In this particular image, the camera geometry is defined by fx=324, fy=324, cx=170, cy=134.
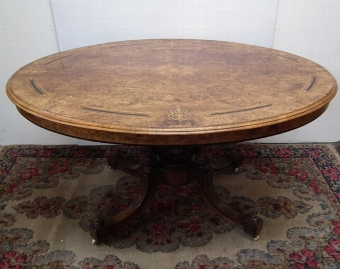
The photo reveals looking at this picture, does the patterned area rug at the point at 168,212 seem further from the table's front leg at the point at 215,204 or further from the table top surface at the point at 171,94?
the table top surface at the point at 171,94

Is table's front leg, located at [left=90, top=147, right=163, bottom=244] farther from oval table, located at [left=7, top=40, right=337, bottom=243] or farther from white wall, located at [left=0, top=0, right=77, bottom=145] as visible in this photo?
white wall, located at [left=0, top=0, right=77, bottom=145]

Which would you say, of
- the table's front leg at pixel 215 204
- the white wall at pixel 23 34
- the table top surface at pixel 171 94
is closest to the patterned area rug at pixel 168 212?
the table's front leg at pixel 215 204

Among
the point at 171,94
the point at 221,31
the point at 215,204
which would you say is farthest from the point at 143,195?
the point at 221,31

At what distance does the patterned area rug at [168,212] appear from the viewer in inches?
56.4

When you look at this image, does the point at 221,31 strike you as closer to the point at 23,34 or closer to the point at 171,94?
the point at 171,94

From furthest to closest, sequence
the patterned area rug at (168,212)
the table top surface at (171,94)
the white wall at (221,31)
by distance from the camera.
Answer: the white wall at (221,31) < the patterned area rug at (168,212) < the table top surface at (171,94)

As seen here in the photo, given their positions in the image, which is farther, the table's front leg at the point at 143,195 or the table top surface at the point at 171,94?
the table's front leg at the point at 143,195

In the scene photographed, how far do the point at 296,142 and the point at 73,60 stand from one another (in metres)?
1.64

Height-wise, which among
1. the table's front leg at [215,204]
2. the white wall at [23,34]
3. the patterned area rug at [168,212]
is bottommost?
the patterned area rug at [168,212]

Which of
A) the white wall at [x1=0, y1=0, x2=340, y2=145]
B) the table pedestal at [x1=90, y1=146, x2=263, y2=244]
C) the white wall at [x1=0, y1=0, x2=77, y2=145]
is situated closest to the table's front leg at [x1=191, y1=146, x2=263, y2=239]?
the table pedestal at [x1=90, y1=146, x2=263, y2=244]

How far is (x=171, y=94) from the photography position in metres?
1.13

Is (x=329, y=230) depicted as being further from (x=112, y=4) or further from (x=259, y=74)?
(x=112, y=4)

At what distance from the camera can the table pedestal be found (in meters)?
1.49

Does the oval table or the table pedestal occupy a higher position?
the oval table
